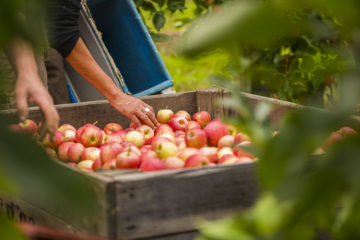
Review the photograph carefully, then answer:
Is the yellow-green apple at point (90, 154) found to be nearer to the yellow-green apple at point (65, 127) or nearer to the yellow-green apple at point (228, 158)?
the yellow-green apple at point (65, 127)

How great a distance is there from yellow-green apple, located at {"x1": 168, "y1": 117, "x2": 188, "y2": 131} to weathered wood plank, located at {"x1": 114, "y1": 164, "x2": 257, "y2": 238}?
101 centimetres

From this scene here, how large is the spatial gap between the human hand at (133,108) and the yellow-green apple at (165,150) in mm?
450

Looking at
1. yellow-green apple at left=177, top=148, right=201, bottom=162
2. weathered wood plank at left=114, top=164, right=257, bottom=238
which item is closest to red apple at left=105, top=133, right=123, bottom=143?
yellow-green apple at left=177, top=148, right=201, bottom=162

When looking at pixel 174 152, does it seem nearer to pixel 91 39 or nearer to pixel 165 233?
pixel 165 233

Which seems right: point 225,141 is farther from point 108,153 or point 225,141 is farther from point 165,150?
point 108,153

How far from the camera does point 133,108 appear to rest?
2.24 m

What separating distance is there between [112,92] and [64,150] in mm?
355

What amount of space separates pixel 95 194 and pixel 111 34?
6.82ft

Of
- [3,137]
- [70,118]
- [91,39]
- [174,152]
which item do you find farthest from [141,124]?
[3,137]

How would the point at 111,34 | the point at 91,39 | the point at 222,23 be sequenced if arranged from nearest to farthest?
the point at 222,23 → the point at 91,39 → the point at 111,34

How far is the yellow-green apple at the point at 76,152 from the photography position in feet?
6.64

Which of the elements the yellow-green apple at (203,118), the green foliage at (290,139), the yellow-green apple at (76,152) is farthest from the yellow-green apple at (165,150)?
the green foliage at (290,139)

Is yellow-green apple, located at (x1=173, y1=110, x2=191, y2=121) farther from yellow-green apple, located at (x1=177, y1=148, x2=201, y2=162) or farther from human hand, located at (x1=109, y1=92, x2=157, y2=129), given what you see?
yellow-green apple, located at (x1=177, y1=148, x2=201, y2=162)

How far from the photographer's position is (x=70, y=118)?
2.34m
